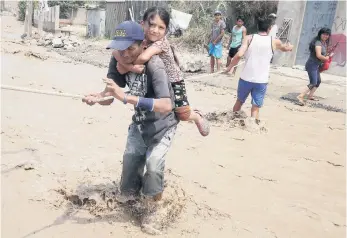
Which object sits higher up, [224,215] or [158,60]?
[158,60]

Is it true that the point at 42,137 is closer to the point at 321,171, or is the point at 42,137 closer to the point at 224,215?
the point at 224,215

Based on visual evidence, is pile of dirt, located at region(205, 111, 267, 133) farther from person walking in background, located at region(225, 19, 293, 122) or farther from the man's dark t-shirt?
the man's dark t-shirt

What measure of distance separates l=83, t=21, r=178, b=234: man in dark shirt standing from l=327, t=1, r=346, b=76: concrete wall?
856cm

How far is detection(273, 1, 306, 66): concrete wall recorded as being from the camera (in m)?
10.9

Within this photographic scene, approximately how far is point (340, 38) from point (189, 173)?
7861mm

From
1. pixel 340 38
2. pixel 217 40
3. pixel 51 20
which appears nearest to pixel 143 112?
pixel 217 40

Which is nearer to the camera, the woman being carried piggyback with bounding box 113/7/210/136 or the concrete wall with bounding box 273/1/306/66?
the woman being carried piggyback with bounding box 113/7/210/136

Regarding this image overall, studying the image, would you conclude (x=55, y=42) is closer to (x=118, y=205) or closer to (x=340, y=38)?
(x=340, y=38)

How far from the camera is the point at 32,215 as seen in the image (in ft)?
9.46

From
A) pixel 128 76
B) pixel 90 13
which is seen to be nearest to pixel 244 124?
pixel 128 76

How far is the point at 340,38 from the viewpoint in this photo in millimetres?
10000

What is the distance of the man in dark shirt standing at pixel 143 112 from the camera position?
2393 mm

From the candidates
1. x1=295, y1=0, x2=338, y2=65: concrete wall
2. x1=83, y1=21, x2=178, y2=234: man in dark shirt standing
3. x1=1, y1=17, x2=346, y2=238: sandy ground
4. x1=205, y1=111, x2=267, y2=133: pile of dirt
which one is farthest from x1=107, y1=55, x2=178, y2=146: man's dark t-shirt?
x1=295, y1=0, x2=338, y2=65: concrete wall

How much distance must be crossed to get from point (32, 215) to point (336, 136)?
4.50m
